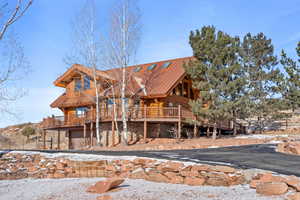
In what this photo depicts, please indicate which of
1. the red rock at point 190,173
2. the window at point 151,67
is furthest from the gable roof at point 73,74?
the red rock at point 190,173

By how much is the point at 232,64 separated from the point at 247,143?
5.39 metres

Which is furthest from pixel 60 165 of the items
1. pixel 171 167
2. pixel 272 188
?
pixel 272 188

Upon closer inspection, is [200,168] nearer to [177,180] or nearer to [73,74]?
[177,180]

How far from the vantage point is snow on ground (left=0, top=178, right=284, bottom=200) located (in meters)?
5.40

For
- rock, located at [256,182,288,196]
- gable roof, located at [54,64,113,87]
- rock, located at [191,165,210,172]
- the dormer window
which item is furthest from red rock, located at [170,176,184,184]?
the dormer window

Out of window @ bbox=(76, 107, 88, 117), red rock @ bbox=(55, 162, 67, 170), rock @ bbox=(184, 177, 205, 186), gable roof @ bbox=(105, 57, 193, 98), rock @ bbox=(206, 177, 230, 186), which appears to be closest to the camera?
rock @ bbox=(206, 177, 230, 186)

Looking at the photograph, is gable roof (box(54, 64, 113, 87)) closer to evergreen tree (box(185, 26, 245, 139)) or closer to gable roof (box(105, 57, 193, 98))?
gable roof (box(105, 57, 193, 98))

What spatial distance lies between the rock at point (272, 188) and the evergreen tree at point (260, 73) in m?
16.2

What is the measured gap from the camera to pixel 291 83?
1914 centimetres

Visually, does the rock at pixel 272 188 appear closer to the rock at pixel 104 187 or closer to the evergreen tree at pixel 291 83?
the rock at pixel 104 187

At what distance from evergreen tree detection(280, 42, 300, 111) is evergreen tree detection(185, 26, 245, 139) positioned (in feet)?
11.1

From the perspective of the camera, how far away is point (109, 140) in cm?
2183

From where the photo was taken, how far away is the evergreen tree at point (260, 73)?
70.1ft

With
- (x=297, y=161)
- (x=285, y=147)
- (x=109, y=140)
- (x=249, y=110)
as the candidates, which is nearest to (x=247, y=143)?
(x=285, y=147)
